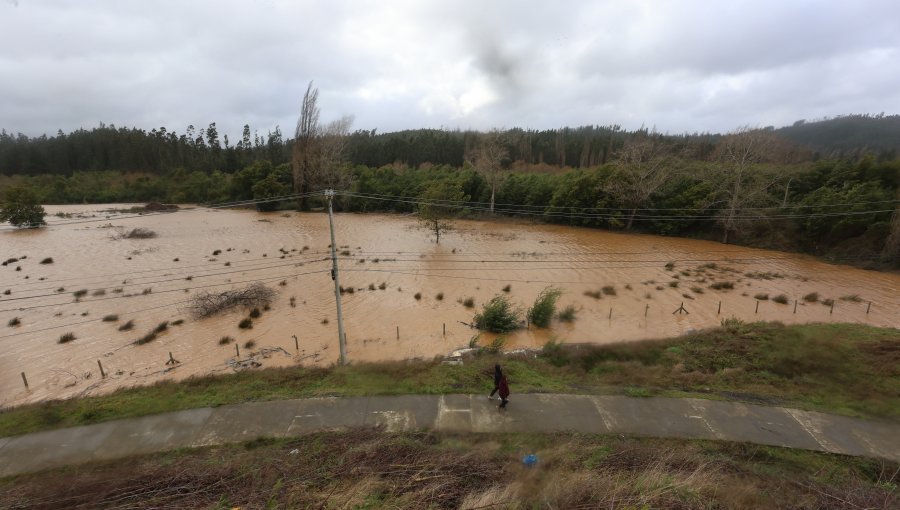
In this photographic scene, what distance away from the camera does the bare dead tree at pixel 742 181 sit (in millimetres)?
33719

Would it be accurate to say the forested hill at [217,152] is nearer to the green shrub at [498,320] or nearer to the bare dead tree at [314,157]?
the bare dead tree at [314,157]

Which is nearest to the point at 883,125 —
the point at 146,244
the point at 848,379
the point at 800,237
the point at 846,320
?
the point at 800,237

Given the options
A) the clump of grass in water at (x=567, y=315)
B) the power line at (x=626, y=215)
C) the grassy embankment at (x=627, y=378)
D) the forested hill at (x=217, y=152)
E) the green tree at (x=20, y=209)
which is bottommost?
the clump of grass in water at (x=567, y=315)

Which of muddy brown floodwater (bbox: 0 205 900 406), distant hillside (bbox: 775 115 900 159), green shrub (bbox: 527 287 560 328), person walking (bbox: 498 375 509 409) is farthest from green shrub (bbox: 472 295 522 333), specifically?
distant hillside (bbox: 775 115 900 159)

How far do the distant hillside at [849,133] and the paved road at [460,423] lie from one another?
122 m

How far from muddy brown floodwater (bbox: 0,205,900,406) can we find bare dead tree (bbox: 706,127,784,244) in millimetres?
3125

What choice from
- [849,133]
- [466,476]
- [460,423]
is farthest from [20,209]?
[849,133]

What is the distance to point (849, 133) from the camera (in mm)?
117438

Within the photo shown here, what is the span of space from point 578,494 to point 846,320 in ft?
67.8

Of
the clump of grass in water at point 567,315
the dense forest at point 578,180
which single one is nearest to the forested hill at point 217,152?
the dense forest at point 578,180

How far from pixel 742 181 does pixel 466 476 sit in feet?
139

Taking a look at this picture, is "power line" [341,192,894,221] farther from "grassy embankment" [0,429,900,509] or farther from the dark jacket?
"grassy embankment" [0,429,900,509]

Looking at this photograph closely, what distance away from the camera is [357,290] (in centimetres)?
2372

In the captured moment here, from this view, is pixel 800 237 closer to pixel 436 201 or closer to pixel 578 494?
pixel 436 201
